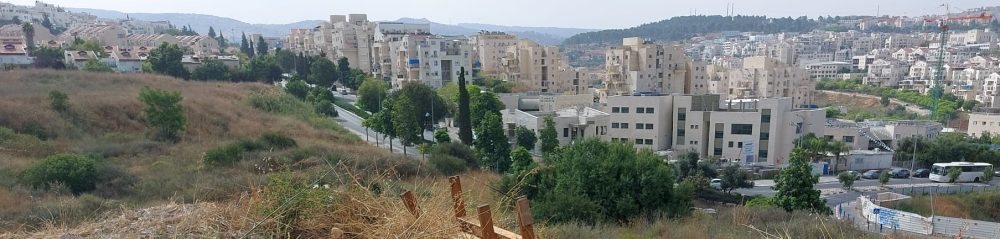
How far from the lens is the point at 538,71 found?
36.4 m

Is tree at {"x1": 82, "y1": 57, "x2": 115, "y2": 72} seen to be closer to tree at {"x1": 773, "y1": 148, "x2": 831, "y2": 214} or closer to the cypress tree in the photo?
the cypress tree

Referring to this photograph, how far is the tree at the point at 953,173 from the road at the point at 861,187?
170mm

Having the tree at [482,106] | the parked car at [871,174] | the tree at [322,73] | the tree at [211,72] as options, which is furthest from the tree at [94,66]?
the parked car at [871,174]

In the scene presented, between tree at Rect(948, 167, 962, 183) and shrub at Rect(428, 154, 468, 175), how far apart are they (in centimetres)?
1580

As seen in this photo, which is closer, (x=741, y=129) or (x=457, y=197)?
(x=457, y=197)

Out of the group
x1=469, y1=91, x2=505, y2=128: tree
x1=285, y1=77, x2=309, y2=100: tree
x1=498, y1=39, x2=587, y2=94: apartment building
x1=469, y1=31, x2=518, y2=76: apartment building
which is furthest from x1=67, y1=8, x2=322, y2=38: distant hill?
x1=469, y1=91, x2=505, y2=128: tree

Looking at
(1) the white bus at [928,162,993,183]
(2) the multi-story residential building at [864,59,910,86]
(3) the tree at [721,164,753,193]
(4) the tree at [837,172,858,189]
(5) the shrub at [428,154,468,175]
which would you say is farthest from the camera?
(2) the multi-story residential building at [864,59,910,86]

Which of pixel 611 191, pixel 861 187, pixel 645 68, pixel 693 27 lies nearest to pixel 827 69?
pixel 645 68

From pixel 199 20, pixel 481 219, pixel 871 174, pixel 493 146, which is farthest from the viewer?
pixel 199 20

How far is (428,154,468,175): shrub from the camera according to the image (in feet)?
37.4

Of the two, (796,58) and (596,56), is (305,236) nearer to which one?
(796,58)

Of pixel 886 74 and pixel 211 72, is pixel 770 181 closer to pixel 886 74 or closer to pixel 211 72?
pixel 211 72

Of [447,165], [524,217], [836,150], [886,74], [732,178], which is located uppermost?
[524,217]

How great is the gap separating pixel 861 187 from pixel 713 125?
4.80m
